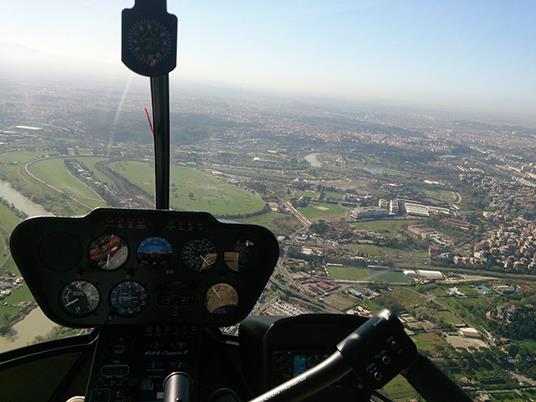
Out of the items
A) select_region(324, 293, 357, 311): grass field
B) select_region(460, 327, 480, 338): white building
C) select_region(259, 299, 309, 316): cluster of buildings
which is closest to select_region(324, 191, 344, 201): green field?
select_region(324, 293, 357, 311): grass field

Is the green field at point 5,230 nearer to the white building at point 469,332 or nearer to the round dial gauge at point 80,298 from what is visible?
the round dial gauge at point 80,298

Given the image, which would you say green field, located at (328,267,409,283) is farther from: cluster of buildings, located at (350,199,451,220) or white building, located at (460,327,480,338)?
cluster of buildings, located at (350,199,451,220)

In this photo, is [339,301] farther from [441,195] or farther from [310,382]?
[441,195]

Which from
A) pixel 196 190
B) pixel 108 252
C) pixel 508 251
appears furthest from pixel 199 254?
pixel 508 251

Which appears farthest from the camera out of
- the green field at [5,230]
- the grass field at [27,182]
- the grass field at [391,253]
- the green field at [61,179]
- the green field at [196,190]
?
the grass field at [391,253]

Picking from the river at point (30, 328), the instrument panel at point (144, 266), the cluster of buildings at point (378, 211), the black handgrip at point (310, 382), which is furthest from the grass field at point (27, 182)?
the cluster of buildings at point (378, 211)

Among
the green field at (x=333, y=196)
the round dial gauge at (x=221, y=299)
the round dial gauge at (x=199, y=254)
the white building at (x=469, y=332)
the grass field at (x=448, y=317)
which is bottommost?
the white building at (x=469, y=332)
